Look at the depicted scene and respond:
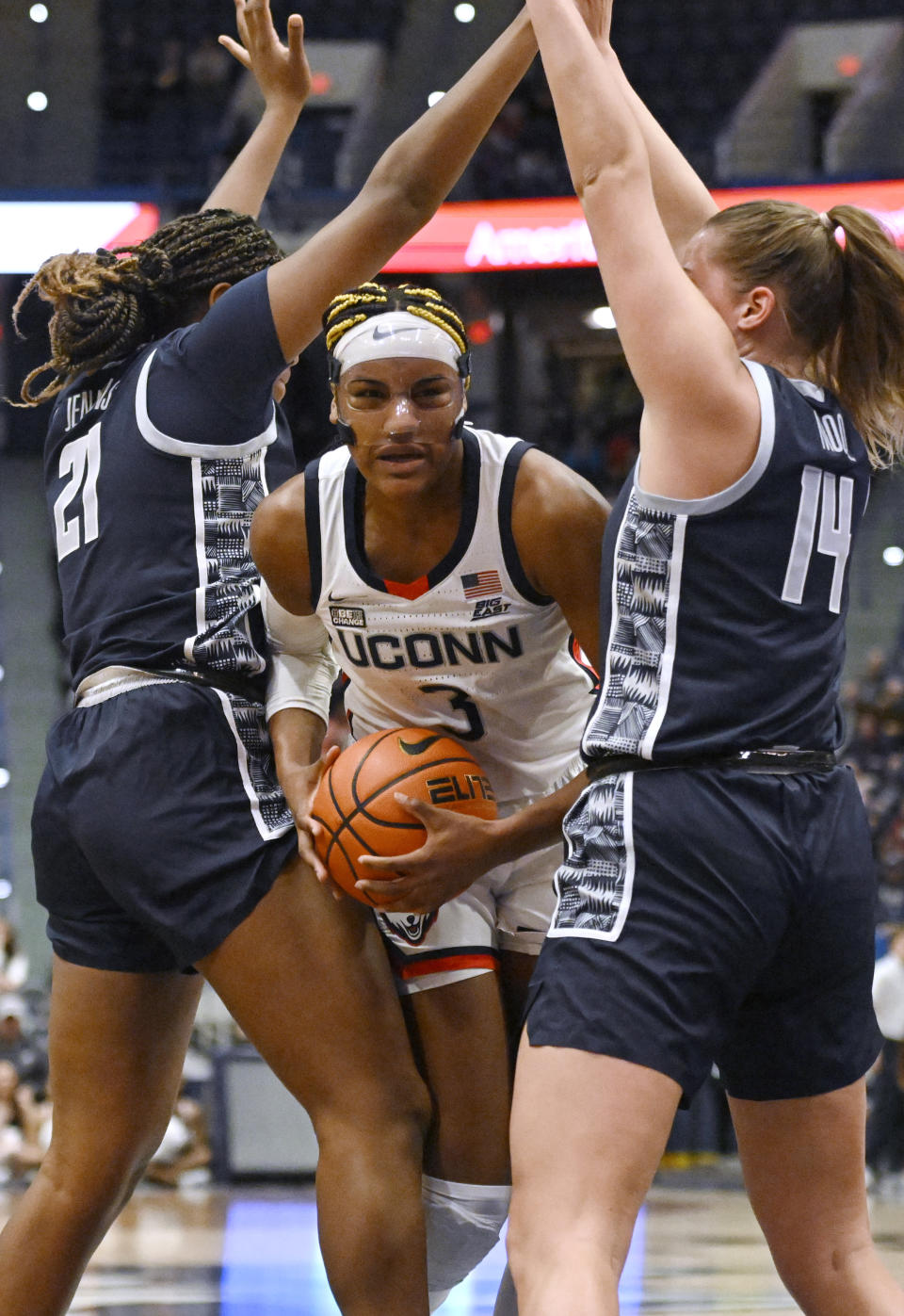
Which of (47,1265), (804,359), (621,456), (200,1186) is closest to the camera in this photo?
(804,359)

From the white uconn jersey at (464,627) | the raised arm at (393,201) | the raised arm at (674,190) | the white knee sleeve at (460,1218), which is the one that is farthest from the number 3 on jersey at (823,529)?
the white knee sleeve at (460,1218)

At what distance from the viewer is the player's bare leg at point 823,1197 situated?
2.34m

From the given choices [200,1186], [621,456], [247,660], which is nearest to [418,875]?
[247,660]

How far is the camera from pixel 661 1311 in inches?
172

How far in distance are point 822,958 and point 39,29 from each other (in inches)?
576

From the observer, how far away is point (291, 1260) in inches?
215

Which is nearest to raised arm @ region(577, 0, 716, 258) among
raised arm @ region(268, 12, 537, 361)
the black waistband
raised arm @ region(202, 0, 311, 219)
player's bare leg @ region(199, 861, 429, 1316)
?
raised arm @ region(268, 12, 537, 361)

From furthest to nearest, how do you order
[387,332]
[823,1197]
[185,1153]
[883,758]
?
1. [883,758]
2. [185,1153]
3. [387,332]
4. [823,1197]

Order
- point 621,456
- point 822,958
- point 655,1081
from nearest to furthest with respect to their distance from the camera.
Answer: point 655,1081, point 822,958, point 621,456

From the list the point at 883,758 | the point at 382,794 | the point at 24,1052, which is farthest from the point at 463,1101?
the point at 883,758

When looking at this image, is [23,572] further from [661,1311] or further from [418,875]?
[418,875]

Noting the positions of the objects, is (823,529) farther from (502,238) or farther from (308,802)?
(502,238)

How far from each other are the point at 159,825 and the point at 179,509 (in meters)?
0.57

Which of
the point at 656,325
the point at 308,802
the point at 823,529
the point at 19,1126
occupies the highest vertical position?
the point at 656,325
